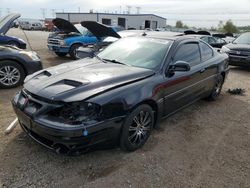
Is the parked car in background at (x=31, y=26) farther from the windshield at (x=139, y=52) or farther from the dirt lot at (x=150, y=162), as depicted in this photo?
the dirt lot at (x=150, y=162)

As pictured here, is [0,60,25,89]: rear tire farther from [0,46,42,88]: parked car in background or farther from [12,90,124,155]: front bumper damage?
[12,90,124,155]: front bumper damage

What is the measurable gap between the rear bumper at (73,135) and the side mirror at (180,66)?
1.29 meters

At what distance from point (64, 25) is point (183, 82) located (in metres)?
8.08

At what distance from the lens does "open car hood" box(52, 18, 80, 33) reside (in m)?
10.3

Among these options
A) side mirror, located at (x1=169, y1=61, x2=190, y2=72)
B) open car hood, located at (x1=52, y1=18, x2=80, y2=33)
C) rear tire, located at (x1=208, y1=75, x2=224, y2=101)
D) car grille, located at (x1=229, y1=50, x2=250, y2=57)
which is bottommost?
rear tire, located at (x1=208, y1=75, x2=224, y2=101)

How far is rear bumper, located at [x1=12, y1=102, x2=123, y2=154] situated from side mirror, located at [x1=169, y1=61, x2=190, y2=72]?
1.29 m

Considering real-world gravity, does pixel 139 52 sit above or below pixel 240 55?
above

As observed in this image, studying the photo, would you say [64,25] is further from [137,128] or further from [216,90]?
[137,128]

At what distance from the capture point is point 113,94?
2891 millimetres

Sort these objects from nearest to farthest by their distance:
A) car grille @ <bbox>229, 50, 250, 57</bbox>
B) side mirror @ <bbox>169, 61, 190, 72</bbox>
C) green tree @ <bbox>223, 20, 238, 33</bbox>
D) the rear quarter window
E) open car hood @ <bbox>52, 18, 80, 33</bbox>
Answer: side mirror @ <bbox>169, 61, 190, 72</bbox> → the rear quarter window → car grille @ <bbox>229, 50, 250, 57</bbox> → open car hood @ <bbox>52, 18, 80, 33</bbox> → green tree @ <bbox>223, 20, 238, 33</bbox>

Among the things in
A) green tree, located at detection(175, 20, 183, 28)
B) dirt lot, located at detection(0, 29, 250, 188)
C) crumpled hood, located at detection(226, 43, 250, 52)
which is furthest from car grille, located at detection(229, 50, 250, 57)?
green tree, located at detection(175, 20, 183, 28)

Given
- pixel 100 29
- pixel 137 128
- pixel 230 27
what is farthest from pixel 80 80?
pixel 230 27

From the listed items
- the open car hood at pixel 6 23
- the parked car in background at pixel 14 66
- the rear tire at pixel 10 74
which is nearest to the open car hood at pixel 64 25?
the open car hood at pixel 6 23

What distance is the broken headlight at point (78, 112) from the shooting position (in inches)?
106
